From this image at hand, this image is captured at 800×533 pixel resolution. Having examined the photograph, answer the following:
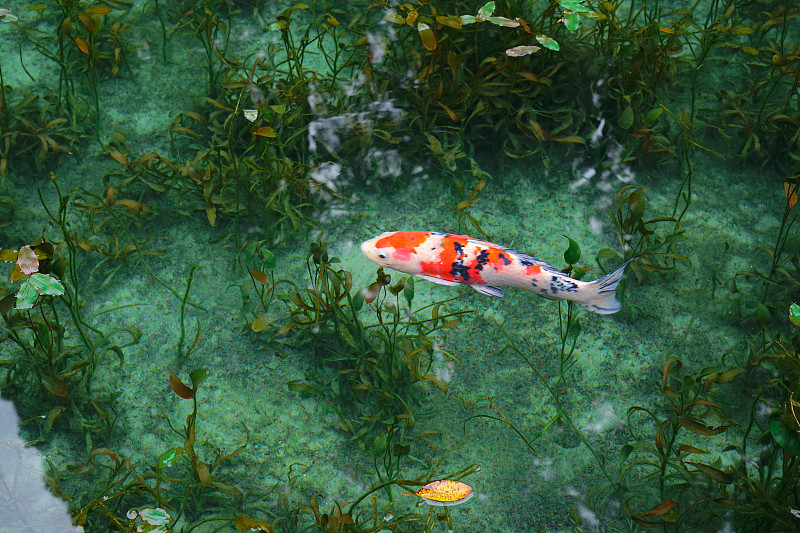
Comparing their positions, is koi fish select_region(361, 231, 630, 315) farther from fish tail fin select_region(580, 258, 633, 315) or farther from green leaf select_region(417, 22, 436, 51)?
green leaf select_region(417, 22, 436, 51)

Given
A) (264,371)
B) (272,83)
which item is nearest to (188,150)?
(272,83)

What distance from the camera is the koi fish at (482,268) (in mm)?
3115

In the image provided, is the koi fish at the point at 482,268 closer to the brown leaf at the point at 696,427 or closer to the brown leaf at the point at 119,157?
the brown leaf at the point at 696,427

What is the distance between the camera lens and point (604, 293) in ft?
10.3

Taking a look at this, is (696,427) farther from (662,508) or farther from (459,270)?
(459,270)

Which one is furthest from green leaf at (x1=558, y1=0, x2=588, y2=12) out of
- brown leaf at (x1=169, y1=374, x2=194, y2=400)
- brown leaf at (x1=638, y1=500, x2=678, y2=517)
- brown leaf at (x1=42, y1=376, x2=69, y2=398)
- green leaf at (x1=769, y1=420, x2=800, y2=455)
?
brown leaf at (x1=42, y1=376, x2=69, y2=398)

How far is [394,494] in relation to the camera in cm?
299

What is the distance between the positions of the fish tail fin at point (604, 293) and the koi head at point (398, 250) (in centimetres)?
77

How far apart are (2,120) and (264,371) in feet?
7.15

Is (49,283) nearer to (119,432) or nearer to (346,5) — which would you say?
(119,432)

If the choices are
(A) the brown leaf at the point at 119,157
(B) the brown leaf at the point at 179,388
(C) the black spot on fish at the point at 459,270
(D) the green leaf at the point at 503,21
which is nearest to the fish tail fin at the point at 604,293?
(C) the black spot on fish at the point at 459,270

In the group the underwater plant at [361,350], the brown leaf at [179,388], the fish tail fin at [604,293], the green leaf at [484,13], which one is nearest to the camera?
the brown leaf at [179,388]

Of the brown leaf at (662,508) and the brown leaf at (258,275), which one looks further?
the brown leaf at (258,275)

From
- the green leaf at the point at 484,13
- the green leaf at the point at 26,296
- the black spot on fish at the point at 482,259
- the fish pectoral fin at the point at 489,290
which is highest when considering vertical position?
the green leaf at the point at 484,13
